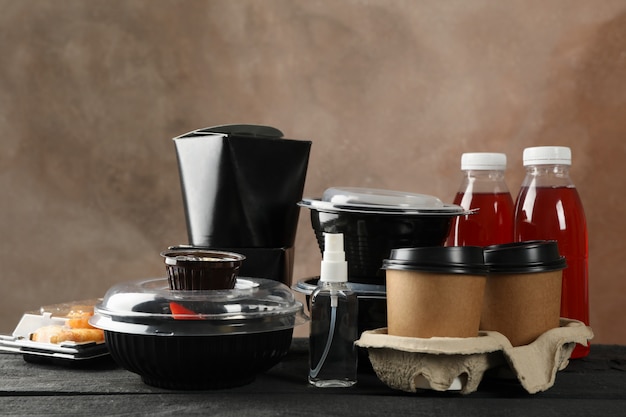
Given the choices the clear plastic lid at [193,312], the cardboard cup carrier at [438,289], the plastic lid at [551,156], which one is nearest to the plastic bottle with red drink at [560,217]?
the plastic lid at [551,156]

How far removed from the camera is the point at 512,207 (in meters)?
0.98

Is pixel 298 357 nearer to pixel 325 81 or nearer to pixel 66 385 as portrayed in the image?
pixel 66 385

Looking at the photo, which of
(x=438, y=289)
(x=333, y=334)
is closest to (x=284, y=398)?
(x=333, y=334)

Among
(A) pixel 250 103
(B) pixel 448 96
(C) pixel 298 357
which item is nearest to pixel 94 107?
(A) pixel 250 103

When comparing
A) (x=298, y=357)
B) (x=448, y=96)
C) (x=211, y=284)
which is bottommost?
(x=298, y=357)

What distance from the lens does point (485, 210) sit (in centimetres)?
97

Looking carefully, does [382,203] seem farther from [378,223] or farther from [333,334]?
[333,334]

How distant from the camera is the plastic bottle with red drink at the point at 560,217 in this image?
0.93 meters

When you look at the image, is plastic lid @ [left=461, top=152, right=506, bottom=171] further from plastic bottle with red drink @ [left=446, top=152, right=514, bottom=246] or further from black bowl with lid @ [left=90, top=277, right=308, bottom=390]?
black bowl with lid @ [left=90, top=277, right=308, bottom=390]

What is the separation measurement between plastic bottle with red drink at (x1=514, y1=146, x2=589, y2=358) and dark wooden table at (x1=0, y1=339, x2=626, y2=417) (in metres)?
0.11

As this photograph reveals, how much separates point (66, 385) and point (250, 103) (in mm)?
965

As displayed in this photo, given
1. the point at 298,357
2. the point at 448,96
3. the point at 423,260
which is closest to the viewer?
the point at 423,260

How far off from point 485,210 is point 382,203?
200 mm

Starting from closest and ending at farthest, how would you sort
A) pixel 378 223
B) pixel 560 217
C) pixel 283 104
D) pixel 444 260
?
pixel 444 260
pixel 378 223
pixel 560 217
pixel 283 104
